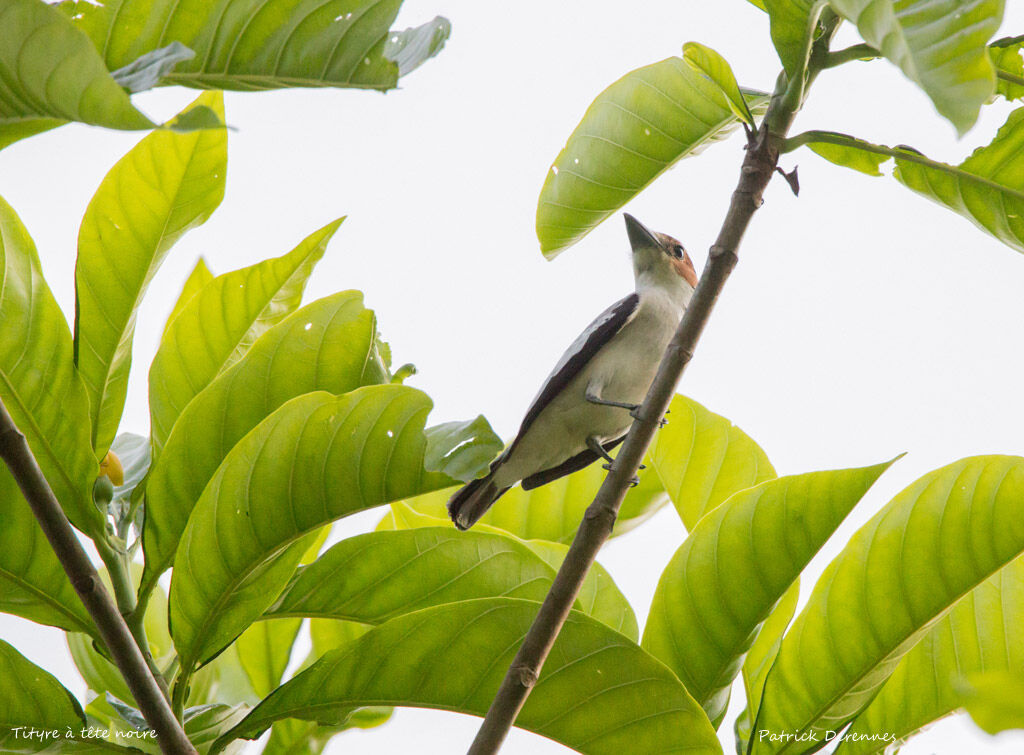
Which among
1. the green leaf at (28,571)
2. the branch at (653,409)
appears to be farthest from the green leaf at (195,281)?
the branch at (653,409)

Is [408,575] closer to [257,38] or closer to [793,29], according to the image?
[257,38]

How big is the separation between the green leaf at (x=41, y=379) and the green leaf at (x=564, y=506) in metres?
1.14

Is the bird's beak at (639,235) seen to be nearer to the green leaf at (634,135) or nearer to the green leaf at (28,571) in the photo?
the green leaf at (634,135)

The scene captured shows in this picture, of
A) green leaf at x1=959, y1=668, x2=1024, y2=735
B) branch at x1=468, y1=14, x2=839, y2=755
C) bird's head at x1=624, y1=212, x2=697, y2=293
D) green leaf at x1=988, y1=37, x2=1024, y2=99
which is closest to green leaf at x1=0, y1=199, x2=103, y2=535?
branch at x1=468, y1=14, x2=839, y2=755

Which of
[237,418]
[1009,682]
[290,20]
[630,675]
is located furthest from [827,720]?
[290,20]

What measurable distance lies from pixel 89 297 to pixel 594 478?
137cm

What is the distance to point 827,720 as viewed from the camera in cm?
169

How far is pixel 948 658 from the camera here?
172 cm

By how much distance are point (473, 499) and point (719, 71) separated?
1.55 m

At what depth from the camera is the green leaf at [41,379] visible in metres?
1.49

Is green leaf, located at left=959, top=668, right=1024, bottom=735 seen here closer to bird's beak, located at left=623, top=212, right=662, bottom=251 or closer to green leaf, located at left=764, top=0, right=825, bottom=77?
green leaf, located at left=764, top=0, right=825, bottom=77

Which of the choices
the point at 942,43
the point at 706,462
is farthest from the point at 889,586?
the point at 942,43

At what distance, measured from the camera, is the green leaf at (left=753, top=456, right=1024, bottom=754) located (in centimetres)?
156

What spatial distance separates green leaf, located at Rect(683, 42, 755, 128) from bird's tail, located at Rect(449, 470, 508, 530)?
1439 mm
